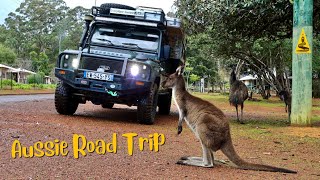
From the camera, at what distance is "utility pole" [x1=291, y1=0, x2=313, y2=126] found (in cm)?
1049

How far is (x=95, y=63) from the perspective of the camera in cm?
1026

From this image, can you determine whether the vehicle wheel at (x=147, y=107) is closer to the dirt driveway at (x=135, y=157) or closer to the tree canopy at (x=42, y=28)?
the dirt driveway at (x=135, y=157)

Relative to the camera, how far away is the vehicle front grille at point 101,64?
1015 cm

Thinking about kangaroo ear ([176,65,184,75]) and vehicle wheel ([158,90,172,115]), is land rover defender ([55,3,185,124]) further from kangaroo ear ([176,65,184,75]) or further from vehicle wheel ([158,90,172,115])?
kangaroo ear ([176,65,184,75])

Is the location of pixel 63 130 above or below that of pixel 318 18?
below

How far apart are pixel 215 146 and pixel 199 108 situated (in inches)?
25.2

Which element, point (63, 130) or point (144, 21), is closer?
point (63, 130)

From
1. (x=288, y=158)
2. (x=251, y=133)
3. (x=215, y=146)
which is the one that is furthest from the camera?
(x=251, y=133)

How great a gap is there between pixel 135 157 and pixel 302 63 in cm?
620

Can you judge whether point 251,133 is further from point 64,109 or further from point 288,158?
point 64,109

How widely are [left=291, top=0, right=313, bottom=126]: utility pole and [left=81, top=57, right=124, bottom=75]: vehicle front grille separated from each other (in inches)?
176

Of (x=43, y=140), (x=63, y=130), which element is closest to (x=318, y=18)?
(x=63, y=130)

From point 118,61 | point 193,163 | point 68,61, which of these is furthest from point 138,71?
point 193,163

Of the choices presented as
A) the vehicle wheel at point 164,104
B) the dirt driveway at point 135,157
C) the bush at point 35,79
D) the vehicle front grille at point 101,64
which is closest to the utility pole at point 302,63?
the dirt driveway at point 135,157
